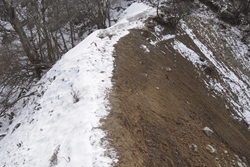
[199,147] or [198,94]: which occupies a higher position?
[199,147]

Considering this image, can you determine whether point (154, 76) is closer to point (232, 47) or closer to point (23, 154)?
point (23, 154)

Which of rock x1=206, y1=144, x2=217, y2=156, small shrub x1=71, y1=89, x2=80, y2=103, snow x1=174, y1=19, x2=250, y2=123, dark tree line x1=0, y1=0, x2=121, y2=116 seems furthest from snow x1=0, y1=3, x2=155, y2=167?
snow x1=174, y1=19, x2=250, y2=123

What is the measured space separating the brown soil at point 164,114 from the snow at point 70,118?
0.27 meters

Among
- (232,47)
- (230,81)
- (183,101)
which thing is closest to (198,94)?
(183,101)

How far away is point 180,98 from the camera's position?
671 cm

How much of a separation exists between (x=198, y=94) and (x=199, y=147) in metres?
3.07

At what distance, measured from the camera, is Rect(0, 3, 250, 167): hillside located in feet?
13.6

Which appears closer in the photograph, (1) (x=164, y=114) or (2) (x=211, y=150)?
(2) (x=211, y=150)

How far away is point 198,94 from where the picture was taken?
25.1 feet

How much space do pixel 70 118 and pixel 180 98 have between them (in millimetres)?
3369

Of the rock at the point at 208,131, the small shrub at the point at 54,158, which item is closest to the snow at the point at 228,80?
the rock at the point at 208,131

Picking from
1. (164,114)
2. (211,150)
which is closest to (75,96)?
(164,114)

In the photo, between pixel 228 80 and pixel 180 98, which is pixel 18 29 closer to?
pixel 180 98

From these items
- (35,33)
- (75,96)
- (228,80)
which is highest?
(75,96)
